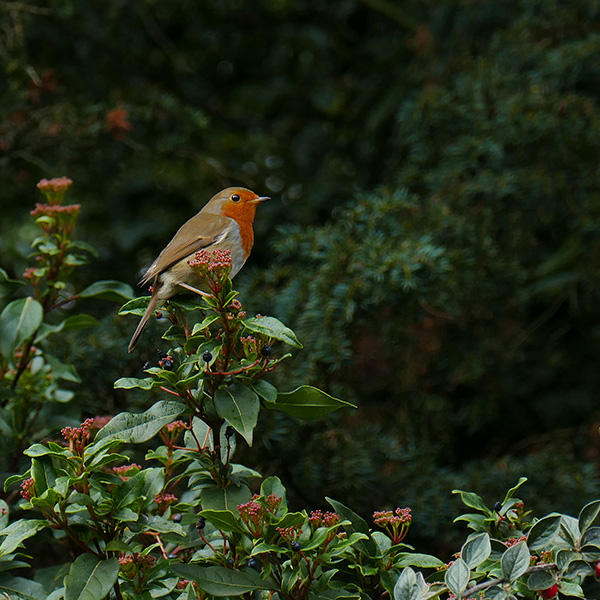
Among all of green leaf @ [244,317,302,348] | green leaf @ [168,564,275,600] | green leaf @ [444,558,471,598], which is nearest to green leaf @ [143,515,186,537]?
green leaf @ [168,564,275,600]

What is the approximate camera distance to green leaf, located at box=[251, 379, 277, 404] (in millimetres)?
1498

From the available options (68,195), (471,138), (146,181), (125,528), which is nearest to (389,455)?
(471,138)

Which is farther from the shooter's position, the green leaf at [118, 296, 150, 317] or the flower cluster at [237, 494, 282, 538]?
the green leaf at [118, 296, 150, 317]

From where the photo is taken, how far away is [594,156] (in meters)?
3.42

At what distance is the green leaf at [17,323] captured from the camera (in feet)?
7.11

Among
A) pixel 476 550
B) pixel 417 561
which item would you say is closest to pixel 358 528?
pixel 417 561

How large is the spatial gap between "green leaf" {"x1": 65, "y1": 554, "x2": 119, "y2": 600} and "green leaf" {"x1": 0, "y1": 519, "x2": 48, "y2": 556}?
9cm

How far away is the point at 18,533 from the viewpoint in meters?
1.42

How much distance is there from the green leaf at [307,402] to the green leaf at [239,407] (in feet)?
0.29

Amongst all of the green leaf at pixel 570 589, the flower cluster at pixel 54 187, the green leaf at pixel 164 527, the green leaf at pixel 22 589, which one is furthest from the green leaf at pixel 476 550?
the flower cluster at pixel 54 187

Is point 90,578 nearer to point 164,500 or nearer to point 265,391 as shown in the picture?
point 164,500

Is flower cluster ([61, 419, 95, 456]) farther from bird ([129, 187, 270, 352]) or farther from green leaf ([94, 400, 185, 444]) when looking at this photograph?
bird ([129, 187, 270, 352])

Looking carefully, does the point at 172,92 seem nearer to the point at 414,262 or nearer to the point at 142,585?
the point at 414,262

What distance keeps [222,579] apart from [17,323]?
3.65 feet
